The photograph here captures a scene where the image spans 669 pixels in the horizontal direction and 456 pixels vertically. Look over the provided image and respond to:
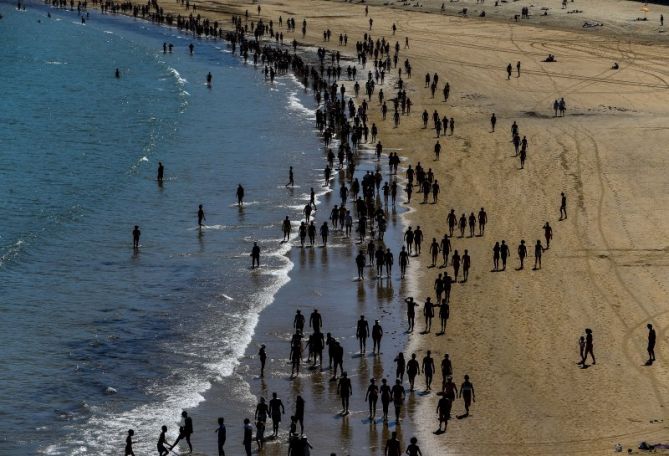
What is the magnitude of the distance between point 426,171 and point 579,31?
48.5 meters

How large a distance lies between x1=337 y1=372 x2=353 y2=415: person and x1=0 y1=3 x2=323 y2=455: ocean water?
401 centimetres

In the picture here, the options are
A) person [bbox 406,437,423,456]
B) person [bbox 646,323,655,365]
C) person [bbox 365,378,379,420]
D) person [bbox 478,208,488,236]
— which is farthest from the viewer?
person [bbox 478,208,488,236]

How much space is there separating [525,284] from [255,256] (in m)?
9.12

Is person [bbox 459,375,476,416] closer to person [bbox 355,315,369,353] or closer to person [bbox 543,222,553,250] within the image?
person [bbox 355,315,369,353]

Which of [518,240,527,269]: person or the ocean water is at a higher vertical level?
[518,240,527,269]: person

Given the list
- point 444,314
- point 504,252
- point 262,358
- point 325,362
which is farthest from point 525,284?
point 262,358

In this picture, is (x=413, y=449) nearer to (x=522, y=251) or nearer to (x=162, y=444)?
(x=162, y=444)

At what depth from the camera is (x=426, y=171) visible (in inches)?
2119

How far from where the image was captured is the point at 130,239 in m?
43.6

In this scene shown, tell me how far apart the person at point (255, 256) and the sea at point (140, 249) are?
28cm

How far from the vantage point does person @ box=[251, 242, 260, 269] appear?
39.8 meters

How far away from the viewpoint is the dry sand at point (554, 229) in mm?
27797

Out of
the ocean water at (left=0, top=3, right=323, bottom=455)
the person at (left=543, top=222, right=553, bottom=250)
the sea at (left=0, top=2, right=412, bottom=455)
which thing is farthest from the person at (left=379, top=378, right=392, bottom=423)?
the person at (left=543, top=222, right=553, bottom=250)

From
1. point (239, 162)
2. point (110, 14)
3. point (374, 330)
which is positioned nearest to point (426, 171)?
point (239, 162)
